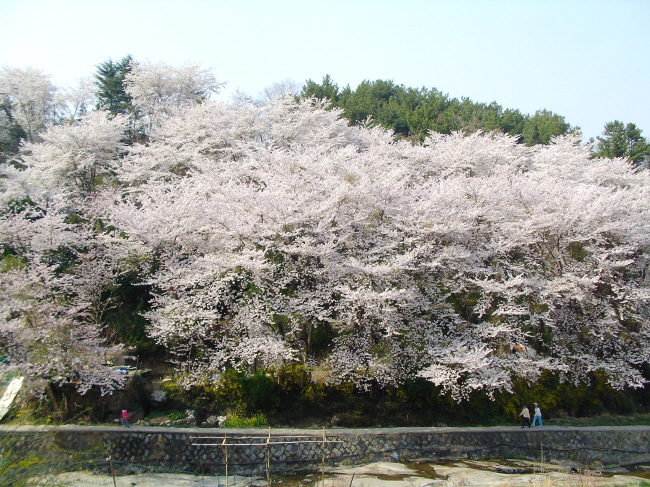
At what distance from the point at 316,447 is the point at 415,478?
3.03 metres

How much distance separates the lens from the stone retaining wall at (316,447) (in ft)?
41.2

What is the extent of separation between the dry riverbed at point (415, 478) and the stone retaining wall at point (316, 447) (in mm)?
446

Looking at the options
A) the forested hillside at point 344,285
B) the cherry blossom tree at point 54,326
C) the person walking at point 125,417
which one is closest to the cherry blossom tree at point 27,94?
the forested hillside at point 344,285

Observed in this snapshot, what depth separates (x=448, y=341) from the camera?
571 inches

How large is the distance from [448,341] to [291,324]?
5537 millimetres

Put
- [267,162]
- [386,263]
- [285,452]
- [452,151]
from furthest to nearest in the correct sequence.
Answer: [452,151] → [267,162] → [386,263] → [285,452]

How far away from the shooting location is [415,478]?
11.5 meters

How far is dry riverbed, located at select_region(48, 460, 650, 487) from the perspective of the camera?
10797 mm

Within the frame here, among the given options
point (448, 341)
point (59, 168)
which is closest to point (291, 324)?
point (448, 341)

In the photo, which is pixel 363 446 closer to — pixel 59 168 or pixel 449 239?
pixel 449 239

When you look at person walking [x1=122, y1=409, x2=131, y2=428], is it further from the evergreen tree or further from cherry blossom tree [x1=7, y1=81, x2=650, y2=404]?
the evergreen tree

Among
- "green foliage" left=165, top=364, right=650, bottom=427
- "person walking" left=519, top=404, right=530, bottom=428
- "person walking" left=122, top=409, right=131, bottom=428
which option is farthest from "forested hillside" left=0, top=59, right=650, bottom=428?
"person walking" left=519, top=404, right=530, bottom=428

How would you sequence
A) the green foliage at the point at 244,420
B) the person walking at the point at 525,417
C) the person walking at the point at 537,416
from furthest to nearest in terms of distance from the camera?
1. the person walking at the point at 537,416
2. the person walking at the point at 525,417
3. the green foliage at the point at 244,420

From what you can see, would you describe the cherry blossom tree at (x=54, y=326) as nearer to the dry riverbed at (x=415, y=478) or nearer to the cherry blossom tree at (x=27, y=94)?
the dry riverbed at (x=415, y=478)
